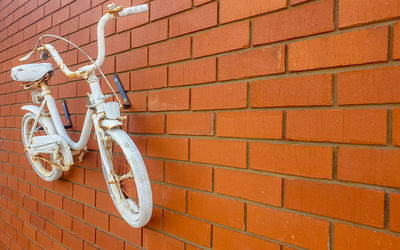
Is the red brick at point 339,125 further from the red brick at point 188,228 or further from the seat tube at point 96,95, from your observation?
the seat tube at point 96,95

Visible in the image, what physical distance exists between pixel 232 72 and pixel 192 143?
1.06ft

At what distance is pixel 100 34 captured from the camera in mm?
1222

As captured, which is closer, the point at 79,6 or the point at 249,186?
the point at 249,186

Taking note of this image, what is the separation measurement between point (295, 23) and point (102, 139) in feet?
2.78

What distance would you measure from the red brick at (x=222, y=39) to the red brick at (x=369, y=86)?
1.14ft

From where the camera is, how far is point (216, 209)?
3.61 feet

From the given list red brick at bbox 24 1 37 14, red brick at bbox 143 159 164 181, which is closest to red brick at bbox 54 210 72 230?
red brick at bbox 143 159 164 181

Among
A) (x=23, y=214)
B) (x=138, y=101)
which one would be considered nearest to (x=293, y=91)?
(x=138, y=101)

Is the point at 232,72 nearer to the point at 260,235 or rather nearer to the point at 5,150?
the point at 260,235

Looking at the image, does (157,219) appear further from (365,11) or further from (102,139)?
(365,11)

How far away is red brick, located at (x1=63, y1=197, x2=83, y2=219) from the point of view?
5.81 feet

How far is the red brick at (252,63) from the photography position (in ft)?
3.07

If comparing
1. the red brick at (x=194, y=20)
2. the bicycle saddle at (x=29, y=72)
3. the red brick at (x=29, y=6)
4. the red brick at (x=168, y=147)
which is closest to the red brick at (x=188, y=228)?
the red brick at (x=168, y=147)

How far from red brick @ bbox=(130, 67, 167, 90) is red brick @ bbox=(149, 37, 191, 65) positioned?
0.04 meters
